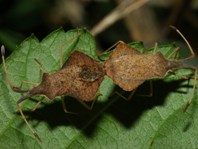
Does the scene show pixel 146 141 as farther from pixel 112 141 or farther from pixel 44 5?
pixel 44 5

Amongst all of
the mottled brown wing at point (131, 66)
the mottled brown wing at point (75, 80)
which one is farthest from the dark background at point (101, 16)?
the mottled brown wing at point (75, 80)

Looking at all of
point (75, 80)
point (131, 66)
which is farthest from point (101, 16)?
point (75, 80)

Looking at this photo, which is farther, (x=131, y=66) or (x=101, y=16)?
(x=101, y=16)

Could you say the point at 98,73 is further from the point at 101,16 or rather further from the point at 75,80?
the point at 101,16

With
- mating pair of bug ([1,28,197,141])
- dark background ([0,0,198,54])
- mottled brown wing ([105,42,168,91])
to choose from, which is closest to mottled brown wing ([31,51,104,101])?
mating pair of bug ([1,28,197,141])

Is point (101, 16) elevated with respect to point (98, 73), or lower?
lower

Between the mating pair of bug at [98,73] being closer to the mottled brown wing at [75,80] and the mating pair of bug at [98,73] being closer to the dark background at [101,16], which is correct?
the mottled brown wing at [75,80]
